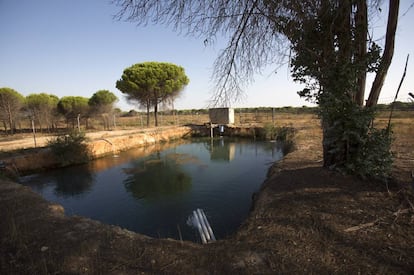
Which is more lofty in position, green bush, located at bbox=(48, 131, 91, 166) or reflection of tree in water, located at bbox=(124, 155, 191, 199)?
green bush, located at bbox=(48, 131, 91, 166)

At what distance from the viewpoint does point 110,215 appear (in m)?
5.54

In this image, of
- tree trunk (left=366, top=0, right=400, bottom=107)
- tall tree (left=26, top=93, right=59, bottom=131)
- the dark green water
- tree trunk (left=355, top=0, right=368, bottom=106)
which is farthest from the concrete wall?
tree trunk (left=366, top=0, right=400, bottom=107)

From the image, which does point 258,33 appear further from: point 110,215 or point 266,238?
point 110,215

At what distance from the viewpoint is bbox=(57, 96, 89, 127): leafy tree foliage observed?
20.2 m

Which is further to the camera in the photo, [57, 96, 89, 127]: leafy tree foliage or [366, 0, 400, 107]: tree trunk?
[57, 96, 89, 127]: leafy tree foliage

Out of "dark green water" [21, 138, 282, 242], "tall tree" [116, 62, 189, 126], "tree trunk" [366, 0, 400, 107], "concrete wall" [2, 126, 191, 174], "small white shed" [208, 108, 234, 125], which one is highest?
"tall tree" [116, 62, 189, 126]

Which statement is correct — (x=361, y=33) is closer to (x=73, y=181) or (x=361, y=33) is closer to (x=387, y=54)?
(x=387, y=54)

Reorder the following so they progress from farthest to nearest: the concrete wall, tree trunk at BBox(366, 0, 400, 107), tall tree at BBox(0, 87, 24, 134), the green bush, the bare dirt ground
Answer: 1. tall tree at BBox(0, 87, 24, 134)
2. the green bush
3. the concrete wall
4. tree trunk at BBox(366, 0, 400, 107)
5. the bare dirt ground

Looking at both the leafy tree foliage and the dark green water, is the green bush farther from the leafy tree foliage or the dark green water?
the leafy tree foliage

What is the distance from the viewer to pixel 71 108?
66.6 feet

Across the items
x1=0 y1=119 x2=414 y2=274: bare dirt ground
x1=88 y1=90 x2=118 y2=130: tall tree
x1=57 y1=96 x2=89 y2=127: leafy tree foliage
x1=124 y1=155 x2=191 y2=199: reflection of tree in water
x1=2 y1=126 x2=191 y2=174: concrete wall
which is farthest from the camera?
x1=88 y1=90 x2=118 y2=130: tall tree

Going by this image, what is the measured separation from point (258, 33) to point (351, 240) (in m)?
3.70

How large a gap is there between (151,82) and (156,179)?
1499 cm

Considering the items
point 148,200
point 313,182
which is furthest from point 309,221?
point 148,200
